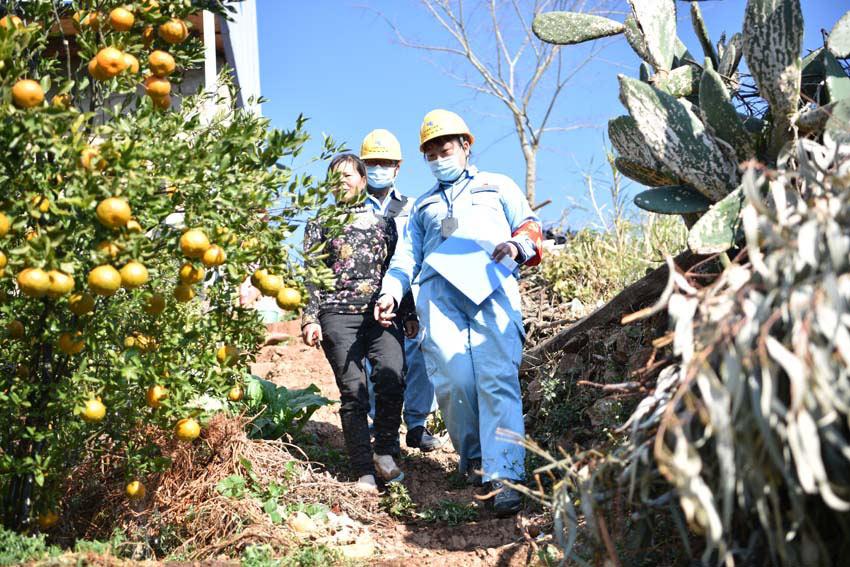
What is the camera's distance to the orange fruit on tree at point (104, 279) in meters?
2.23

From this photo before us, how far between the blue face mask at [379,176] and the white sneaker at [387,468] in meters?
1.71

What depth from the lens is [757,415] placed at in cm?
150

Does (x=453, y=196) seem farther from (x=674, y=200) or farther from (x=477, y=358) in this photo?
(x=674, y=200)

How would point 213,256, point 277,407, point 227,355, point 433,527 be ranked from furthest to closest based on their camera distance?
point 277,407 < point 433,527 < point 227,355 < point 213,256

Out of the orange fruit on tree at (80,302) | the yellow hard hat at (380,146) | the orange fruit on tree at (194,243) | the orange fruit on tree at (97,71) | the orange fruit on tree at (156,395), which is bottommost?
the orange fruit on tree at (156,395)

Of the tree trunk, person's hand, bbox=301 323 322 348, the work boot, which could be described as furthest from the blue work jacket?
the tree trunk

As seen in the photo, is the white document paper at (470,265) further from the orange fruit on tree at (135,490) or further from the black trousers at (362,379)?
the orange fruit on tree at (135,490)

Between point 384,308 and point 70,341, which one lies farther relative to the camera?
point 384,308

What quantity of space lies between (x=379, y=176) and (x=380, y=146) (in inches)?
8.7

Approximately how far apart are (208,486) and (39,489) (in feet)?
2.23

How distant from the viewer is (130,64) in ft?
8.44

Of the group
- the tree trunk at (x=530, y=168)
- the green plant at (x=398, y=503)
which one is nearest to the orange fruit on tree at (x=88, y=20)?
the green plant at (x=398, y=503)

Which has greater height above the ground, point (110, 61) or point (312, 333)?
point (110, 61)

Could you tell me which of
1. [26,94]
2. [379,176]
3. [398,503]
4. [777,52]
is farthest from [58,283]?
[379,176]
